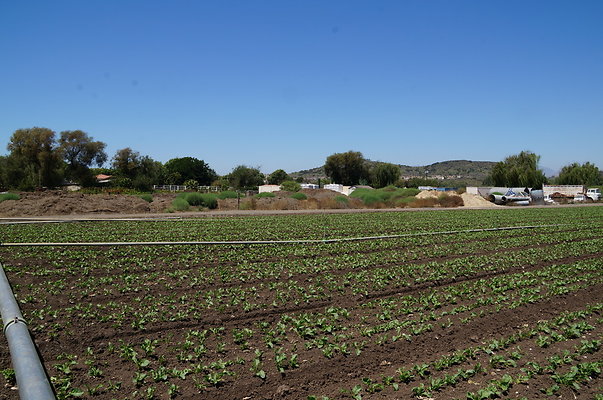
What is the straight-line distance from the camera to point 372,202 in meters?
49.5

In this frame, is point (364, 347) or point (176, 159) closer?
point (364, 347)

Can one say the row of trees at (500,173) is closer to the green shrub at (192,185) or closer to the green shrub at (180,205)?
the green shrub at (192,185)

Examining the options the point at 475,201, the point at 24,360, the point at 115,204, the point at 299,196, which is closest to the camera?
the point at 24,360

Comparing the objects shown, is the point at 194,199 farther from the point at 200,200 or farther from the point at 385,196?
the point at 385,196

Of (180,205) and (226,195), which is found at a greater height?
(226,195)

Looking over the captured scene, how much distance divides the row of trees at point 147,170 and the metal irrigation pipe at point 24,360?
62.4 m

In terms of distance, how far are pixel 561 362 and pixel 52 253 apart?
41.2 ft

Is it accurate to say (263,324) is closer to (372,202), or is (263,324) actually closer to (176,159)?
(372,202)

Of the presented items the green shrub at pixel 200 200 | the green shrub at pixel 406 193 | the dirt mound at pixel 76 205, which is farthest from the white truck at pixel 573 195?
the dirt mound at pixel 76 205

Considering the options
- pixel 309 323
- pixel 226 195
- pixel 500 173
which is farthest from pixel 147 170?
pixel 309 323

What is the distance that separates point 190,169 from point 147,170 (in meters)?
23.7

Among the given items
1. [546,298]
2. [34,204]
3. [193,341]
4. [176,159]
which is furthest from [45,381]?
[176,159]

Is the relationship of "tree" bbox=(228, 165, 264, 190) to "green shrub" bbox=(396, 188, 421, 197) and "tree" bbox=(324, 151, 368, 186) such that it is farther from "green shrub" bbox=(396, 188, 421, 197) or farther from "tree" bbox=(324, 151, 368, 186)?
"green shrub" bbox=(396, 188, 421, 197)

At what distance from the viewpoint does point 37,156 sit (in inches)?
2525
